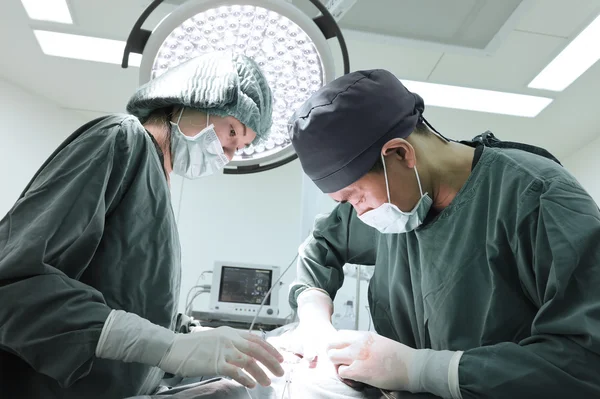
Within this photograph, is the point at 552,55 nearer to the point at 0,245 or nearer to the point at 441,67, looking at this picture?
the point at 441,67

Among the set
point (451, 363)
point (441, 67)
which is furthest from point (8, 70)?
point (451, 363)

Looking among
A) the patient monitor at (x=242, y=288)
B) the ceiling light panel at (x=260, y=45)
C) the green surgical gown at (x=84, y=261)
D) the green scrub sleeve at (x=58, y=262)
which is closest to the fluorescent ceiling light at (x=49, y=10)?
the patient monitor at (x=242, y=288)

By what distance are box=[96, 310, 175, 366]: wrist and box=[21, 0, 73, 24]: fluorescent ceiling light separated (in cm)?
237

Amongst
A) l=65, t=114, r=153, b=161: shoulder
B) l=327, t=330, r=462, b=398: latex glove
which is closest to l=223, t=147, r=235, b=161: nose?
l=65, t=114, r=153, b=161: shoulder

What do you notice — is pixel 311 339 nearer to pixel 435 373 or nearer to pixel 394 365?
pixel 394 365

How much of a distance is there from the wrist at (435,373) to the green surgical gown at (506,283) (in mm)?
20

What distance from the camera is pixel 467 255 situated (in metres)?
1.19

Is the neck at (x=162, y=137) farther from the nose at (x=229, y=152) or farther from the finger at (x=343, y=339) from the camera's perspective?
the finger at (x=343, y=339)

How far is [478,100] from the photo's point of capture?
3514 mm

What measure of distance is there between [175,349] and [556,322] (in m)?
0.67

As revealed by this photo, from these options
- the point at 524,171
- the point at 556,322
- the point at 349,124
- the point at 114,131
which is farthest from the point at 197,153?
the point at 556,322

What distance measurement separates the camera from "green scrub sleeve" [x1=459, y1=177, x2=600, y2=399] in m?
0.89

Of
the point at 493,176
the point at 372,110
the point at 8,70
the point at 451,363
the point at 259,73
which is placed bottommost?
the point at 451,363

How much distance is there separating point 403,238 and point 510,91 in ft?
7.74
